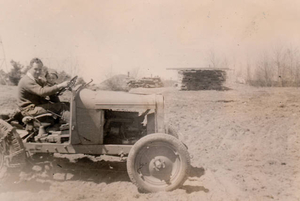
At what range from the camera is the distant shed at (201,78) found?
59.7 feet

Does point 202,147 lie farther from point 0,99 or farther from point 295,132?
point 0,99

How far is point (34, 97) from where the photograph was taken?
4738mm

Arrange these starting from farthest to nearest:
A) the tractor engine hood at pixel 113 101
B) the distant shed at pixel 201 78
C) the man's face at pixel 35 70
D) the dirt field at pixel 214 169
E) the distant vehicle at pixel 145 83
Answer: the distant vehicle at pixel 145 83 < the distant shed at pixel 201 78 < the man's face at pixel 35 70 < the tractor engine hood at pixel 113 101 < the dirt field at pixel 214 169

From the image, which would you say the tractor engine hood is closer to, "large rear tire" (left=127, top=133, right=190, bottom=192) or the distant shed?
"large rear tire" (left=127, top=133, right=190, bottom=192)

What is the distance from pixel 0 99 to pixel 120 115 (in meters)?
7.12

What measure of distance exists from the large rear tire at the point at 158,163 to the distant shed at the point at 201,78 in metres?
14.2

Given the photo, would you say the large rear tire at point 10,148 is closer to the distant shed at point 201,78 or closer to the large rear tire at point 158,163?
the large rear tire at point 158,163

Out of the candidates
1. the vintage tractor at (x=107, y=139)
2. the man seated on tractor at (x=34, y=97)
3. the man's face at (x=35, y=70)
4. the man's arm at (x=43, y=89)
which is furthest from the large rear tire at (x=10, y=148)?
the man's face at (x=35, y=70)

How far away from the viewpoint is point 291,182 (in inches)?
195

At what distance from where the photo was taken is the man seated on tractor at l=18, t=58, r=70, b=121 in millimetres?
4574

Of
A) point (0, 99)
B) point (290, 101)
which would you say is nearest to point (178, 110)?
point (290, 101)

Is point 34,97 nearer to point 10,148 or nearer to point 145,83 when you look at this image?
point 10,148

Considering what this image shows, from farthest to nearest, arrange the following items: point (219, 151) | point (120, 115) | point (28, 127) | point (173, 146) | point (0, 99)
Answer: point (0, 99), point (219, 151), point (120, 115), point (28, 127), point (173, 146)

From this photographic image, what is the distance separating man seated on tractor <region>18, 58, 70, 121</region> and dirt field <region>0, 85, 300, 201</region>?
62cm
